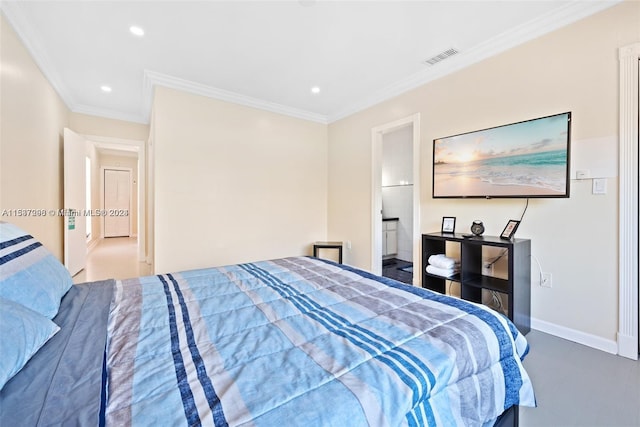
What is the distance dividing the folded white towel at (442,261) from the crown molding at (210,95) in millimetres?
3054

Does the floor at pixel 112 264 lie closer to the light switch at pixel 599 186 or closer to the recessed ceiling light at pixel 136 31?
the recessed ceiling light at pixel 136 31

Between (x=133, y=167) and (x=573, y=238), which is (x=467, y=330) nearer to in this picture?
(x=573, y=238)

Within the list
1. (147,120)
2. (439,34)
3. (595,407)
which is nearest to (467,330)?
(595,407)

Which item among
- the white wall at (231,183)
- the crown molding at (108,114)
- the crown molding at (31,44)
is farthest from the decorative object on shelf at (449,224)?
the crown molding at (108,114)

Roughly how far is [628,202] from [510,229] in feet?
2.44

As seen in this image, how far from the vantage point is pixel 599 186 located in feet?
6.91

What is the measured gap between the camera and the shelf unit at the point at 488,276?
88.6 inches

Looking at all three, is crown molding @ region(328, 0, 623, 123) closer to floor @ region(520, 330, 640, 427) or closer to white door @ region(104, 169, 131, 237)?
floor @ region(520, 330, 640, 427)

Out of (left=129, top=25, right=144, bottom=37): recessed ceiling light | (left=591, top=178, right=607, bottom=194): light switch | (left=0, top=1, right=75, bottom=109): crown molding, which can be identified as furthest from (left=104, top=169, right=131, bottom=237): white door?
(left=591, top=178, right=607, bottom=194): light switch

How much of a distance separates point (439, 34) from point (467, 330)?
262 cm

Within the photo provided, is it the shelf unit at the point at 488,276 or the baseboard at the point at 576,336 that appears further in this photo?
the shelf unit at the point at 488,276

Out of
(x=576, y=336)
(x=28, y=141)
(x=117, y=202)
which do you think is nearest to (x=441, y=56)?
(x=576, y=336)

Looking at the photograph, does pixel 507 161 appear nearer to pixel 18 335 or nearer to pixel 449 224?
pixel 449 224

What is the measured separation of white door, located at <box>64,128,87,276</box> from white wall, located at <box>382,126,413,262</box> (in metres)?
5.30
